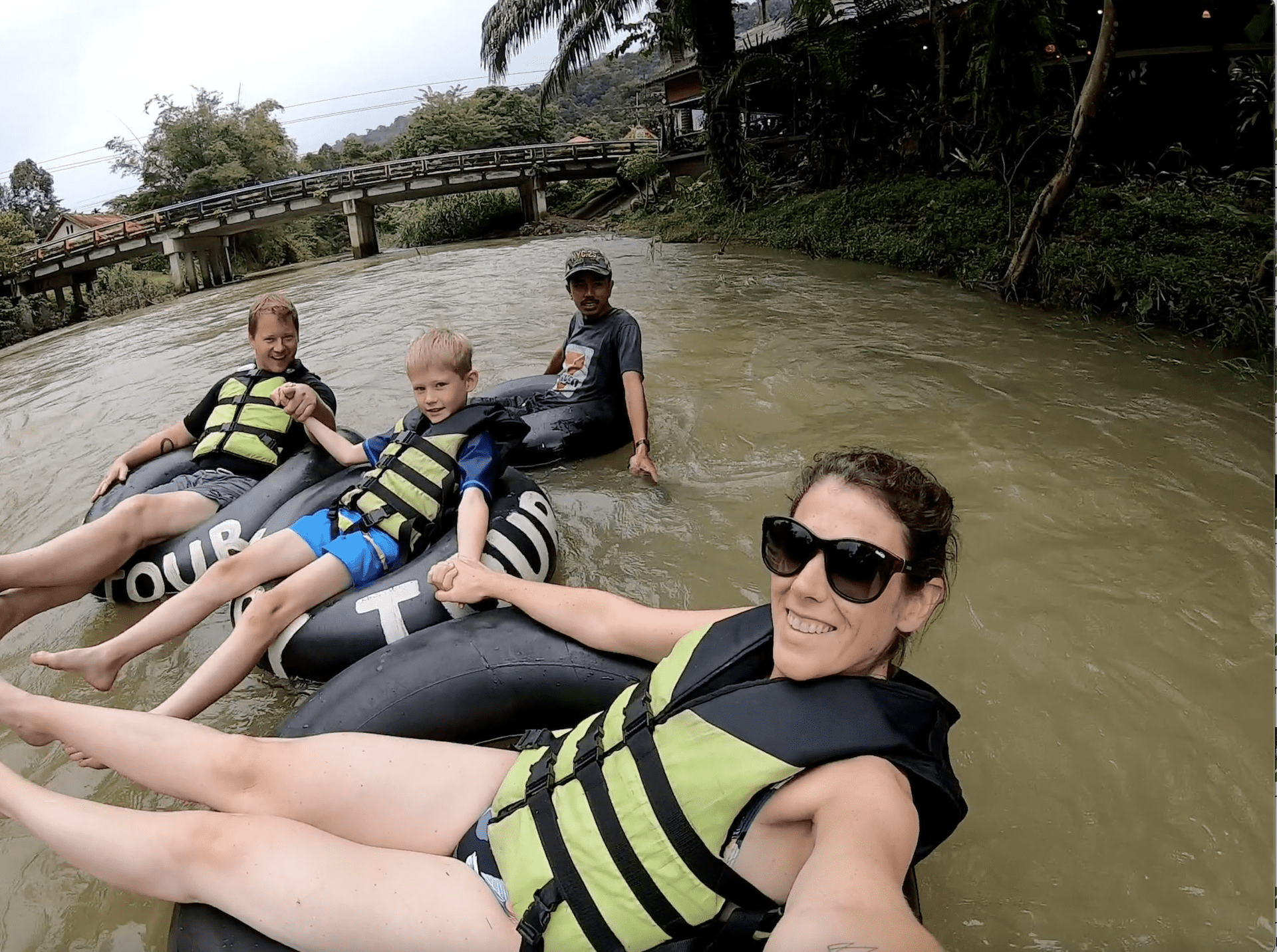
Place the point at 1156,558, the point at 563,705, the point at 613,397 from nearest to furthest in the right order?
the point at 563,705 → the point at 1156,558 → the point at 613,397

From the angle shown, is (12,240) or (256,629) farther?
(12,240)

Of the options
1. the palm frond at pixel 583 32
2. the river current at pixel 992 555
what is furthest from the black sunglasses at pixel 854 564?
the palm frond at pixel 583 32

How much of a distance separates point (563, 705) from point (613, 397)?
2.57 m

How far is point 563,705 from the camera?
2342mm

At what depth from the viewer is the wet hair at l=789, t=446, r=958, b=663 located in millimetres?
1510

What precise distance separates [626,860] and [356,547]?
180 cm

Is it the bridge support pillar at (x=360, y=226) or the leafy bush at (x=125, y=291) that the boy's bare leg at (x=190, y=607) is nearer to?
the leafy bush at (x=125, y=291)

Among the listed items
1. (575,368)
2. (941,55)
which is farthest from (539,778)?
(941,55)

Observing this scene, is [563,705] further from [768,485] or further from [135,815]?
[768,485]

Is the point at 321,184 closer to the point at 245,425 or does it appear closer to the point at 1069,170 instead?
the point at 1069,170

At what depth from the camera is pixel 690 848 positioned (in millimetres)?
1472

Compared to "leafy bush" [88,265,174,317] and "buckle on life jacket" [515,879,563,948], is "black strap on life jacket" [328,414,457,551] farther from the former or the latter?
"leafy bush" [88,265,174,317]

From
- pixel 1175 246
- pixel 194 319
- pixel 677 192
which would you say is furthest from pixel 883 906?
pixel 677 192

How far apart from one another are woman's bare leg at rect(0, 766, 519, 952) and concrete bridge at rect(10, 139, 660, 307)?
65.7 ft
